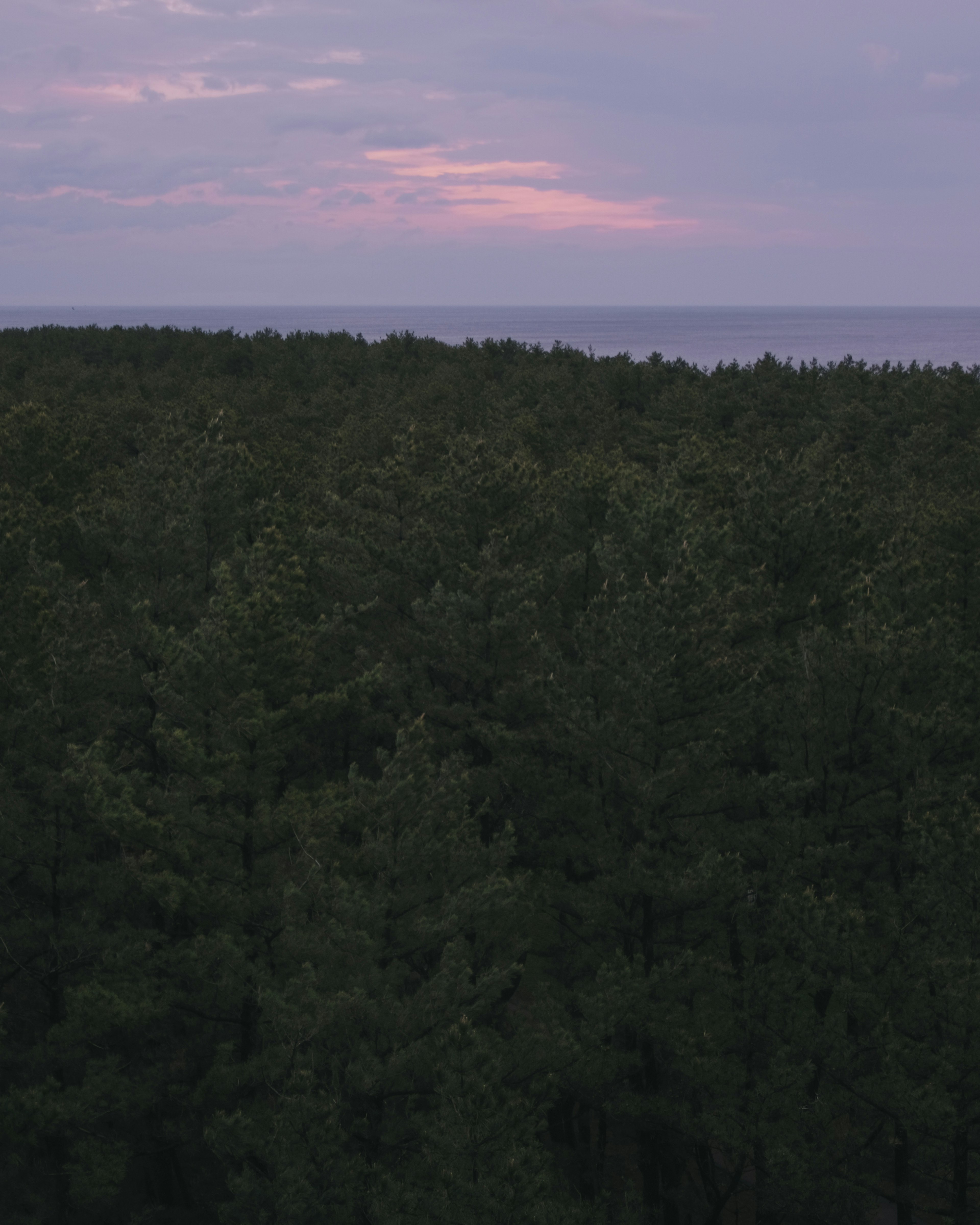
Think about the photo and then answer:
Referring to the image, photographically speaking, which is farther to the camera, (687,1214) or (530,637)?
(530,637)

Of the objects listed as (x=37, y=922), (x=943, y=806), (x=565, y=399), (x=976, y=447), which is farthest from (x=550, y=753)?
(x=565, y=399)

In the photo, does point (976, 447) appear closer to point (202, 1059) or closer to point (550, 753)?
point (550, 753)

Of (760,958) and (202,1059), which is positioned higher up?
(760,958)

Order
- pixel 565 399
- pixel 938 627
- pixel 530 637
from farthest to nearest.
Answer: pixel 565 399, pixel 530 637, pixel 938 627

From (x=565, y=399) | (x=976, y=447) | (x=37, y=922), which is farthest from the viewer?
(x=565, y=399)

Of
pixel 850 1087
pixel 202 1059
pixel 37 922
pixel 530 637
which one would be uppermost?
pixel 530 637

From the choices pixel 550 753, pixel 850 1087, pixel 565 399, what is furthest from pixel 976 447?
pixel 850 1087

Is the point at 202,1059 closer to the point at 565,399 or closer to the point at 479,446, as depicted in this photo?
the point at 479,446
